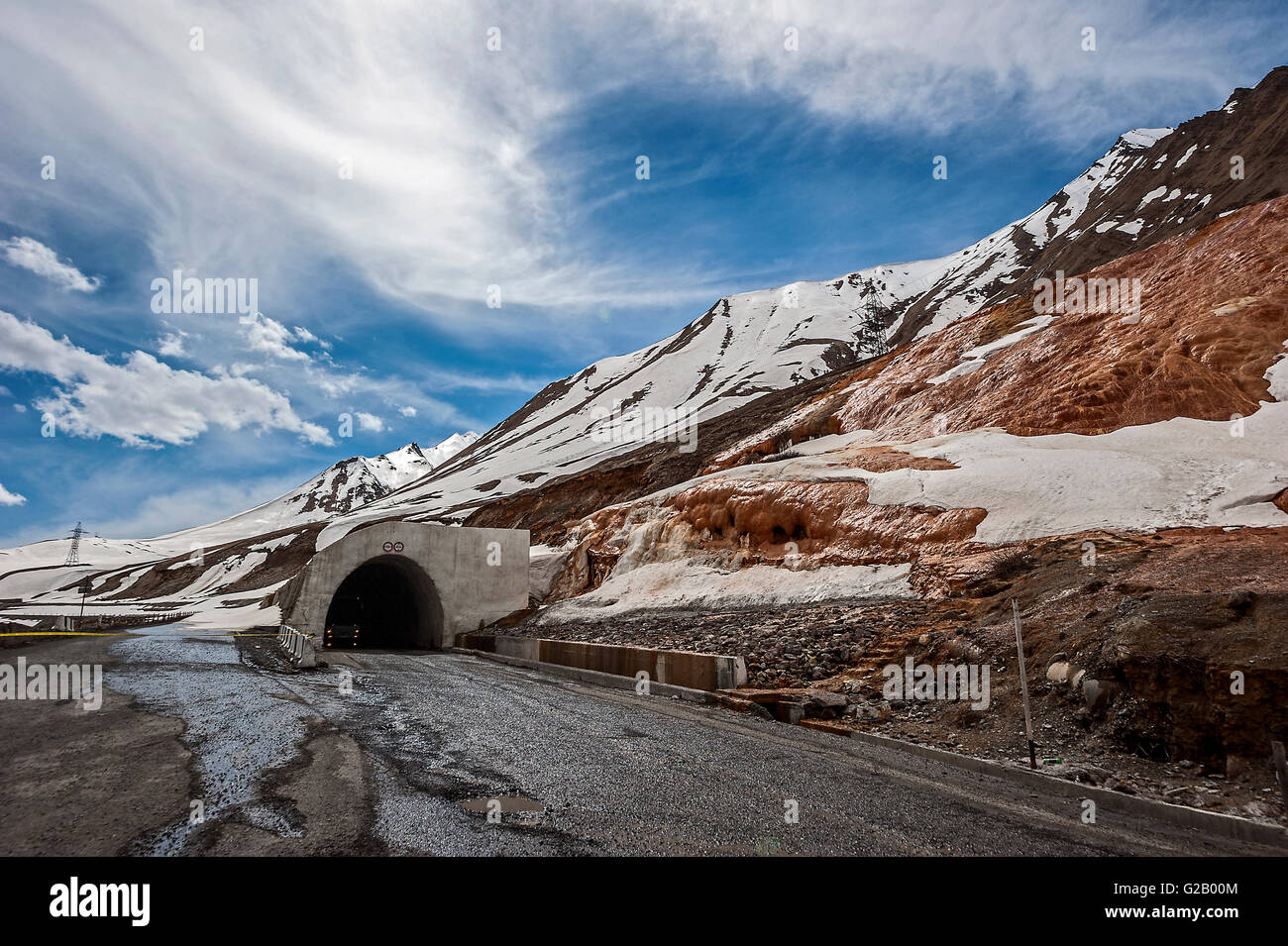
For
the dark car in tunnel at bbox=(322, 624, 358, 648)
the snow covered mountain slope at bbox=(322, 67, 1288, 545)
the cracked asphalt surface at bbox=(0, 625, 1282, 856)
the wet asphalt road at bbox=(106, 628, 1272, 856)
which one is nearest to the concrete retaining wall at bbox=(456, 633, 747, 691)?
the wet asphalt road at bbox=(106, 628, 1272, 856)

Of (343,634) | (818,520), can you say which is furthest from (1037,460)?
(343,634)

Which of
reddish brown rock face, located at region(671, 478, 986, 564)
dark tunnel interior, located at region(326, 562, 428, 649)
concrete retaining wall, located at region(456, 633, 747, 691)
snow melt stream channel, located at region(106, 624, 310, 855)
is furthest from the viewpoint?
dark tunnel interior, located at region(326, 562, 428, 649)

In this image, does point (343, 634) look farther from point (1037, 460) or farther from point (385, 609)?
point (1037, 460)

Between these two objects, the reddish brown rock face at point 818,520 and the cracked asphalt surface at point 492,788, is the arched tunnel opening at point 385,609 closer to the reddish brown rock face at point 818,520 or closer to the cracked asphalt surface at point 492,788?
the reddish brown rock face at point 818,520

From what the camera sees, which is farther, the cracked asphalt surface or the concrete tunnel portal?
the concrete tunnel portal

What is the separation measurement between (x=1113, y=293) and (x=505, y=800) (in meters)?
35.9

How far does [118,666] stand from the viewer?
13.9m

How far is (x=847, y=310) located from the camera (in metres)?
168

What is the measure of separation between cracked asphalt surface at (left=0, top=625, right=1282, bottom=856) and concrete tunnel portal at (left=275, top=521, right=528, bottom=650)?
746 inches

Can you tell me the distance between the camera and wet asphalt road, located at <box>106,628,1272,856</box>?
4.59 meters

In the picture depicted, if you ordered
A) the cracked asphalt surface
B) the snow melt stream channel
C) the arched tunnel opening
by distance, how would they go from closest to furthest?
the cracked asphalt surface → the snow melt stream channel → the arched tunnel opening

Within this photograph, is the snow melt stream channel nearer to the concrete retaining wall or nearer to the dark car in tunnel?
the concrete retaining wall

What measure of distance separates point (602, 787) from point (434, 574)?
2662 cm
